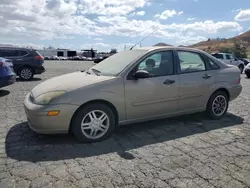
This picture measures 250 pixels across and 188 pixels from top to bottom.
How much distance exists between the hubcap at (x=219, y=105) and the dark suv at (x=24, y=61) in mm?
9686

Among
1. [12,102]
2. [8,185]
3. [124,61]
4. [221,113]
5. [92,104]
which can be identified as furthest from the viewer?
[12,102]

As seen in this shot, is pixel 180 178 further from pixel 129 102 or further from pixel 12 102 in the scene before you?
pixel 12 102

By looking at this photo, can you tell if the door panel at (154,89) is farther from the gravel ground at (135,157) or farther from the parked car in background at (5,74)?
the parked car in background at (5,74)

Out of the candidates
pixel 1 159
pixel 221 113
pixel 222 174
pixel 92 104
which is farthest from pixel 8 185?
pixel 221 113

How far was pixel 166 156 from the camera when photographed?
379 centimetres

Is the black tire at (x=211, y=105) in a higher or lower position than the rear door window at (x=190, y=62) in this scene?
lower

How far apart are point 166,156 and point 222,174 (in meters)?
0.81

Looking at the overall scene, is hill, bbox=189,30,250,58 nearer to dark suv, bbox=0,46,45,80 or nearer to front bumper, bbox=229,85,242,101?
dark suv, bbox=0,46,45,80

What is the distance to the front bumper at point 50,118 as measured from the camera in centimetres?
395

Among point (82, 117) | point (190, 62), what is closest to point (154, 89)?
point (190, 62)

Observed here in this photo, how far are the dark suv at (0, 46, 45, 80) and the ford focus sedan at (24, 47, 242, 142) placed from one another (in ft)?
27.9

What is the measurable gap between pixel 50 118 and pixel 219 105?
3.68 metres

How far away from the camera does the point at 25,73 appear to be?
12.6m

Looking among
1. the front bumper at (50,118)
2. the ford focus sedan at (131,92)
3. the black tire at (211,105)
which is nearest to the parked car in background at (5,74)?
the ford focus sedan at (131,92)
